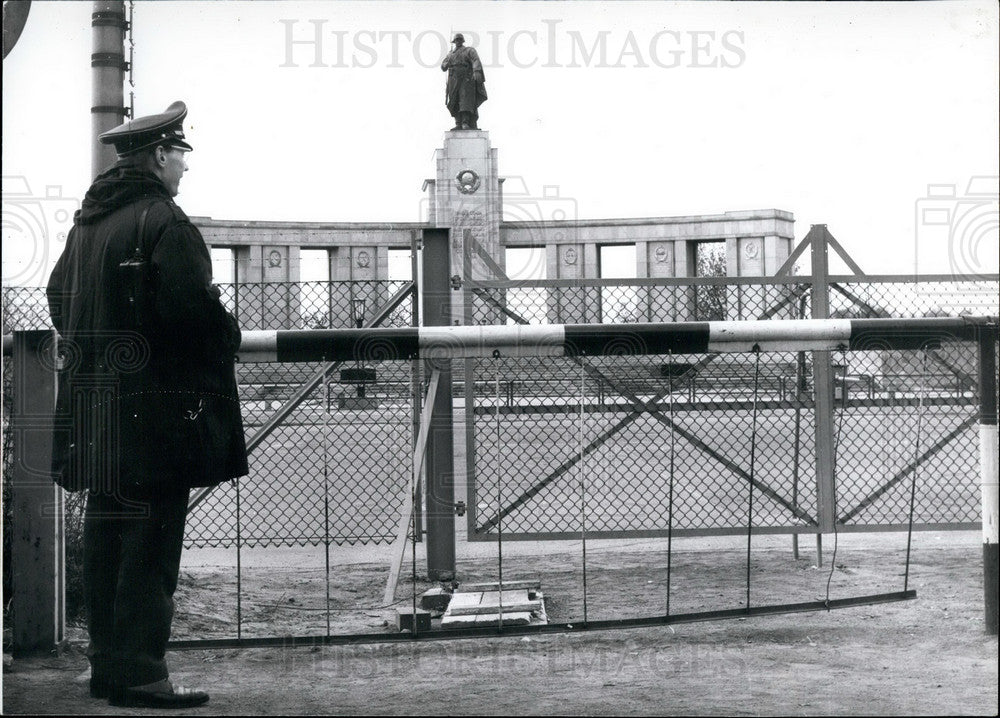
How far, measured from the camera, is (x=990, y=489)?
465 centimetres

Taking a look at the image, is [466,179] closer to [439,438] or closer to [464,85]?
→ [464,85]

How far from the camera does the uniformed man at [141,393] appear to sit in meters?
3.69

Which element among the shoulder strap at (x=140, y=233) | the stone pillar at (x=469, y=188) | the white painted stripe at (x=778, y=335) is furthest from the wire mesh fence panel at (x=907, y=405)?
the stone pillar at (x=469, y=188)

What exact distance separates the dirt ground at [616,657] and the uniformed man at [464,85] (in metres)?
23.6

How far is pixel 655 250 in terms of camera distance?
43750 mm

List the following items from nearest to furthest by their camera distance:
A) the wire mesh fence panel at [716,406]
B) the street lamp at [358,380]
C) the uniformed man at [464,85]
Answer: the street lamp at [358,380], the wire mesh fence panel at [716,406], the uniformed man at [464,85]

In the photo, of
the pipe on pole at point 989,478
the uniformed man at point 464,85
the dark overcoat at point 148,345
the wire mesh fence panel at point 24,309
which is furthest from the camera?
the uniformed man at point 464,85

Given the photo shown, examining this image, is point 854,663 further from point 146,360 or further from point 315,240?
point 315,240

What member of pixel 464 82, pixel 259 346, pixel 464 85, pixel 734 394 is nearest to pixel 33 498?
pixel 259 346

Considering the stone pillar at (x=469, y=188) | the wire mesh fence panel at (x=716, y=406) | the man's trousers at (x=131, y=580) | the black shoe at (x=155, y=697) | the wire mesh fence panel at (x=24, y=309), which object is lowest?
the black shoe at (x=155, y=697)

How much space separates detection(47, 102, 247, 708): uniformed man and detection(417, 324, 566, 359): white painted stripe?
3.25 ft

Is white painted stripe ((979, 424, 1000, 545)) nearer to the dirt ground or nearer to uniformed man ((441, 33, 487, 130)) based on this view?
the dirt ground

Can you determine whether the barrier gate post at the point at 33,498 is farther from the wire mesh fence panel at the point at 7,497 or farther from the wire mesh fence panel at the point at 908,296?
the wire mesh fence panel at the point at 908,296

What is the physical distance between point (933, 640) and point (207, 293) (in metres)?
3.31
